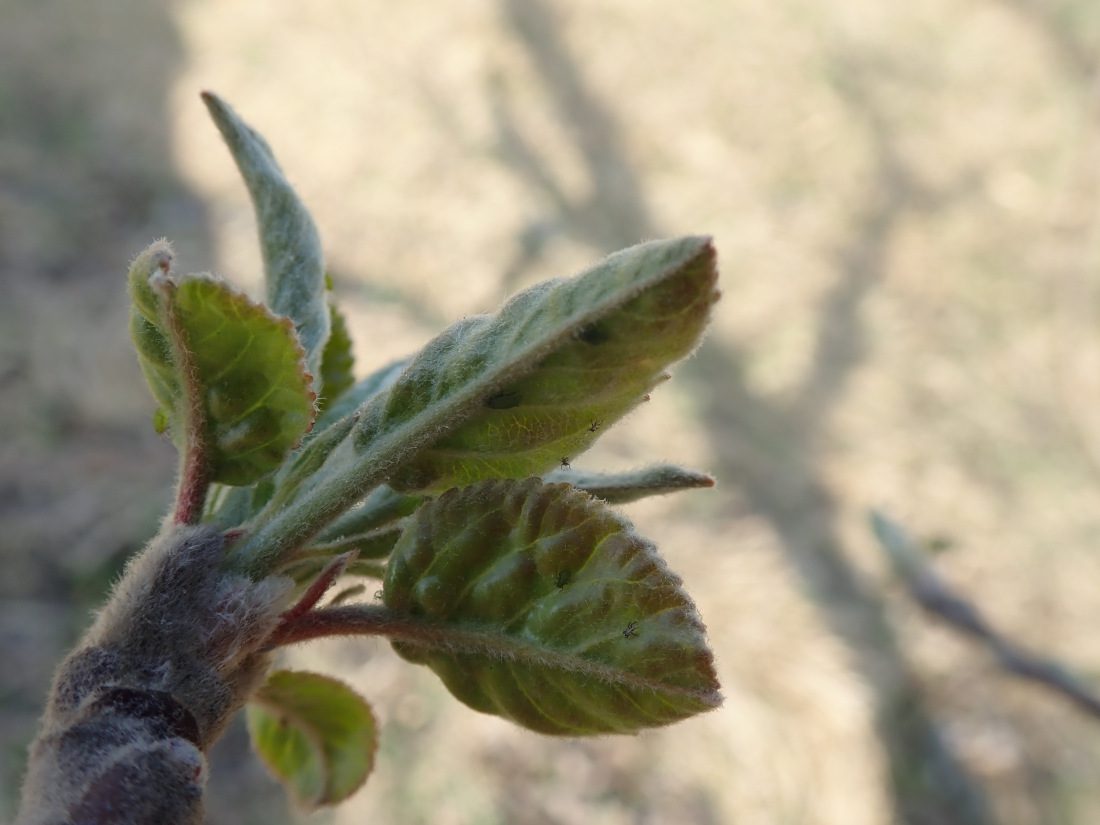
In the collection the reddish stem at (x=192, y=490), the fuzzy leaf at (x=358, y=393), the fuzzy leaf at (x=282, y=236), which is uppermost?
the fuzzy leaf at (x=282, y=236)

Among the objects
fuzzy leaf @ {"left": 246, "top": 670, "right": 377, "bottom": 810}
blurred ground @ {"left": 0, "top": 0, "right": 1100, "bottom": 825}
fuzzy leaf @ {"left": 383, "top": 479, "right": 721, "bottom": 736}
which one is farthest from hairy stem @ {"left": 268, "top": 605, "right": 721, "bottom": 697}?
blurred ground @ {"left": 0, "top": 0, "right": 1100, "bottom": 825}

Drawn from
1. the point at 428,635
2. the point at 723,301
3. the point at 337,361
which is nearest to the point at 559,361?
the point at 428,635

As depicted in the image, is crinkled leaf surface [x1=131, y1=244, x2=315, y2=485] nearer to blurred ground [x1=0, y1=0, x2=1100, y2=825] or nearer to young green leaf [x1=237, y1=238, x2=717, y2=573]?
young green leaf [x1=237, y1=238, x2=717, y2=573]

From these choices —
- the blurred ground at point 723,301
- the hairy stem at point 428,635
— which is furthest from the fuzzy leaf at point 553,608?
the blurred ground at point 723,301

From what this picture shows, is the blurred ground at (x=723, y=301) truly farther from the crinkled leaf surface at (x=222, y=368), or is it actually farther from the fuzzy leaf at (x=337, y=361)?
the crinkled leaf surface at (x=222, y=368)

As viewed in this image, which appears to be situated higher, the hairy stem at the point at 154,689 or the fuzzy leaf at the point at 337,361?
the fuzzy leaf at the point at 337,361

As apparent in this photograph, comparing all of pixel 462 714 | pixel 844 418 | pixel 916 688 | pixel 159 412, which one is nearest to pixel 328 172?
pixel 844 418
